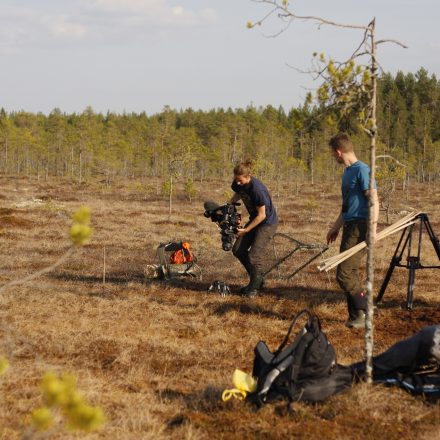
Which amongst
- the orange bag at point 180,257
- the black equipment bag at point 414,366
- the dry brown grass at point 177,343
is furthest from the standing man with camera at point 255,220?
the black equipment bag at point 414,366

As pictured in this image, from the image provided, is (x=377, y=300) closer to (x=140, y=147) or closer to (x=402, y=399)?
(x=402, y=399)

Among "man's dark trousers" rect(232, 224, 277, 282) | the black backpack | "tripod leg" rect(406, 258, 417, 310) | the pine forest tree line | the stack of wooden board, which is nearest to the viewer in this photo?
the black backpack

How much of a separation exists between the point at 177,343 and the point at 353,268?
229 centimetres

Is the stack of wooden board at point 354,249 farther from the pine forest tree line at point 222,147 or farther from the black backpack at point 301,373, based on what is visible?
the pine forest tree line at point 222,147

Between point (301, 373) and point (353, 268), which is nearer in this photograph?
point (301, 373)

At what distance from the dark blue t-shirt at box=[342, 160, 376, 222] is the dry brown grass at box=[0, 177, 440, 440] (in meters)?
1.41

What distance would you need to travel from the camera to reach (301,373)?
15.2 feet

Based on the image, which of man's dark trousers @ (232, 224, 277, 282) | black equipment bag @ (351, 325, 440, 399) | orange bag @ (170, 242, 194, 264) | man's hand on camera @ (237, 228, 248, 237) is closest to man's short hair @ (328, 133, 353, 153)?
man's dark trousers @ (232, 224, 277, 282)

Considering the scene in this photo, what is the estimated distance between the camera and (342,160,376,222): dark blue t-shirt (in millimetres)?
7020

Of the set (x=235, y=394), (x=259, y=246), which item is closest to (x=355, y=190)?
(x=259, y=246)

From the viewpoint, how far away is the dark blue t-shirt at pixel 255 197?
887 centimetres

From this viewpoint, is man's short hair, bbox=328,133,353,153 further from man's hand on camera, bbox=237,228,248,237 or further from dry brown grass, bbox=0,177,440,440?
man's hand on camera, bbox=237,228,248,237

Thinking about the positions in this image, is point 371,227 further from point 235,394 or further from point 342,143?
point 342,143

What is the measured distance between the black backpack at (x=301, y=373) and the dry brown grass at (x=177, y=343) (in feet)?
0.41
